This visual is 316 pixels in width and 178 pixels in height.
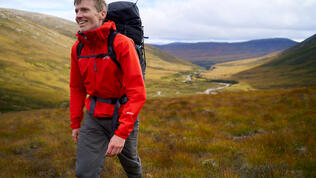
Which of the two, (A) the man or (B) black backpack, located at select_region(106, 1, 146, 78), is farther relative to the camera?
(B) black backpack, located at select_region(106, 1, 146, 78)

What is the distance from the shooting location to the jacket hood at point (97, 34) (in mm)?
2404

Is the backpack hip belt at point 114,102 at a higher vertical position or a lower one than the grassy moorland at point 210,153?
higher

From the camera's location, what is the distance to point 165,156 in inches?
192

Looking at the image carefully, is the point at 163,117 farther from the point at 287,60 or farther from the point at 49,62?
the point at 287,60

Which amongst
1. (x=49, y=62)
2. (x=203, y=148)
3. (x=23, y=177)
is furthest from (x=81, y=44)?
(x=49, y=62)

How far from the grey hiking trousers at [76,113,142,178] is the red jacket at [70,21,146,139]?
0.19 metres

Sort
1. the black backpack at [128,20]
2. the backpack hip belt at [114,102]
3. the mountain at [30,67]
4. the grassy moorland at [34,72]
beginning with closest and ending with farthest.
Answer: the backpack hip belt at [114,102], the black backpack at [128,20], the mountain at [30,67], the grassy moorland at [34,72]

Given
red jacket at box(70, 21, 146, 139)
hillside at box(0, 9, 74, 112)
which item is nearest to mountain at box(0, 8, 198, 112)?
hillside at box(0, 9, 74, 112)

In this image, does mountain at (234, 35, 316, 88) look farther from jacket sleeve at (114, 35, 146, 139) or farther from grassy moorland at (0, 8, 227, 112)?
jacket sleeve at (114, 35, 146, 139)

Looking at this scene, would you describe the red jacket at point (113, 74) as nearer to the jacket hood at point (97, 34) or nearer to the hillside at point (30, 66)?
the jacket hood at point (97, 34)

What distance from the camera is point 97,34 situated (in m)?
2.41

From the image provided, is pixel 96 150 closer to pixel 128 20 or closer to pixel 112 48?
pixel 112 48

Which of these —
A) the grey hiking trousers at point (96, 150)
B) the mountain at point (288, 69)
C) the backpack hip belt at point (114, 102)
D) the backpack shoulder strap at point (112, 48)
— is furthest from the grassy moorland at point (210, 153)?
the mountain at point (288, 69)

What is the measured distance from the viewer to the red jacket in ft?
7.25
